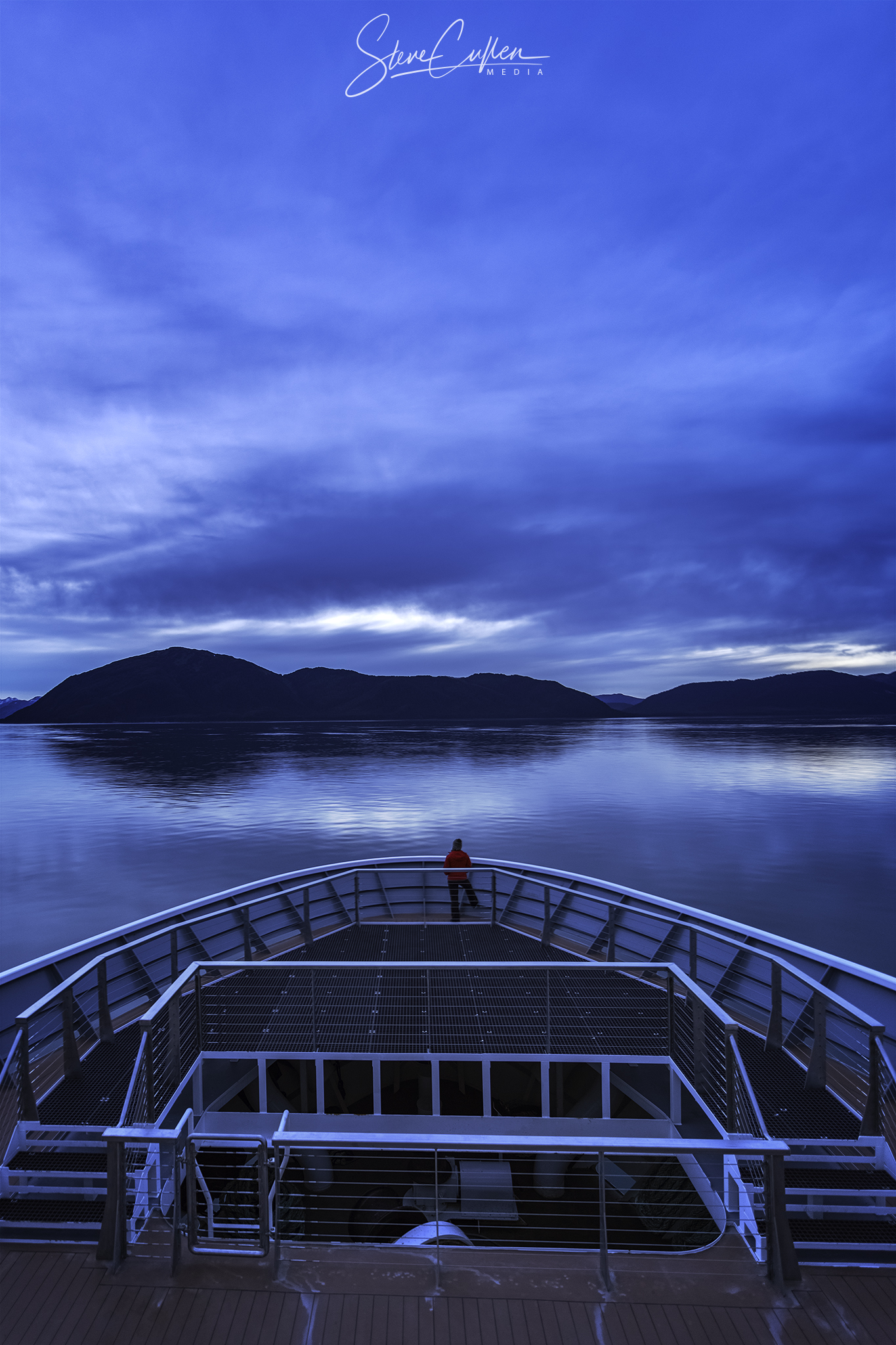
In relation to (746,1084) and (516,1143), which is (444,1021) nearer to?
(746,1084)

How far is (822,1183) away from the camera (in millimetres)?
5594

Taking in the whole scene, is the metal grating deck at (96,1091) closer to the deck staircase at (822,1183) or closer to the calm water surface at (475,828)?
the deck staircase at (822,1183)

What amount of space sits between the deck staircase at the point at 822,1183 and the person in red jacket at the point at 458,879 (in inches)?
210

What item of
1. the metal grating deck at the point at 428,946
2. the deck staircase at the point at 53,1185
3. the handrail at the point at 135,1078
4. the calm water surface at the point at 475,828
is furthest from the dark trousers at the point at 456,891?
the calm water surface at the point at 475,828

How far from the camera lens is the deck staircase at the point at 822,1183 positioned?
195 inches

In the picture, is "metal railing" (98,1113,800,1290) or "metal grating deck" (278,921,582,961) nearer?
"metal railing" (98,1113,800,1290)

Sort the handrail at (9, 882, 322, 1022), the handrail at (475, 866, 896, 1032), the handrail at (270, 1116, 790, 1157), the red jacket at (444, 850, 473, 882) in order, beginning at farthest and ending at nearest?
the red jacket at (444, 850, 473, 882) → the handrail at (9, 882, 322, 1022) → the handrail at (475, 866, 896, 1032) → the handrail at (270, 1116, 790, 1157)

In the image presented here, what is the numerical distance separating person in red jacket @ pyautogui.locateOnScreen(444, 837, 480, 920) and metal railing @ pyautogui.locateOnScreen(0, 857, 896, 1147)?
39 centimetres

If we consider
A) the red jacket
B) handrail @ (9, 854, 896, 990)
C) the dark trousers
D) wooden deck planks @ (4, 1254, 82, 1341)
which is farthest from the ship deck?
the red jacket

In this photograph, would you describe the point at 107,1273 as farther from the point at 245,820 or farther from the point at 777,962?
the point at 245,820

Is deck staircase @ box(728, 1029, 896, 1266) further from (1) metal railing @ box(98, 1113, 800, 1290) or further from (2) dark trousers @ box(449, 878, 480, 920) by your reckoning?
(2) dark trousers @ box(449, 878, 480, 920)

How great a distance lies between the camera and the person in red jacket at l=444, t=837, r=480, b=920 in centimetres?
1135

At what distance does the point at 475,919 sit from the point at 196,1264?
765 cm

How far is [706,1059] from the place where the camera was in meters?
6.76
